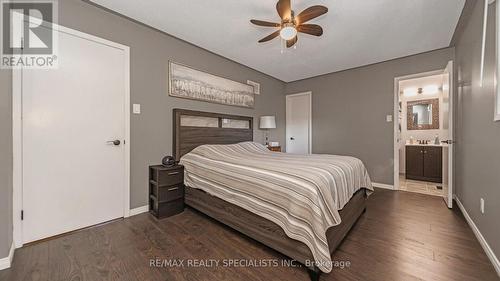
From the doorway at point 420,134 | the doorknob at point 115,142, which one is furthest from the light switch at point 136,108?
the doorway at point 420,134

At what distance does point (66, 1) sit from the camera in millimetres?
1995

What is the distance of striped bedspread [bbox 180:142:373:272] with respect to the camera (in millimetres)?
1324

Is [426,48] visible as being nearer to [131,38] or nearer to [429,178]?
[429,178]

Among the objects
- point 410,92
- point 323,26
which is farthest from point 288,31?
point 410,92

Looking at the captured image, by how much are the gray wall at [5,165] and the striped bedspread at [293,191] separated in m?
1.52

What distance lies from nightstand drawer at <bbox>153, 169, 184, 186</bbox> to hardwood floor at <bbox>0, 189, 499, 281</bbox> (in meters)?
0.44

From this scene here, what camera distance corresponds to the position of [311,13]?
198cm

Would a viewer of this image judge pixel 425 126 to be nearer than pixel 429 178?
No

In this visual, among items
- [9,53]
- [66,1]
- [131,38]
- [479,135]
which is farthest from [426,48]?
[9,53]

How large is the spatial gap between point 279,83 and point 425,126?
148 inches

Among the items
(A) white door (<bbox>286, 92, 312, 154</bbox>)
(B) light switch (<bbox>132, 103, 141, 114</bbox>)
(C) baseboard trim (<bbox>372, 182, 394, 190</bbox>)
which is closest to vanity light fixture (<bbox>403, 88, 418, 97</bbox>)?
(A) white door (<bbox>286, 92, 312, 154</bbox>)

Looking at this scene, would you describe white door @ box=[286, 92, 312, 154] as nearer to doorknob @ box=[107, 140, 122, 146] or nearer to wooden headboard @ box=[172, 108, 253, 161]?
wooden headboard @ box=[172, 108, 253, 161]

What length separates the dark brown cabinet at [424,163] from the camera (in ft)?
13.5

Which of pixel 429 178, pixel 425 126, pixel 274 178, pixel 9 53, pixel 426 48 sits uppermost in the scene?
pixel 426 48
